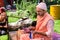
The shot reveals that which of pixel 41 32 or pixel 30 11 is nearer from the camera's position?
pixel 41 32

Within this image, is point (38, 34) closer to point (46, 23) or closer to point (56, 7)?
point (46, 23)

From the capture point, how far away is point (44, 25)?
3.65 m

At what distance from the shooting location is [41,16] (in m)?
3.71

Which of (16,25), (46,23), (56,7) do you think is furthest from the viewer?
(56,7)

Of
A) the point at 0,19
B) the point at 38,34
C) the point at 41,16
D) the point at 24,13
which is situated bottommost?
the point at 24,13

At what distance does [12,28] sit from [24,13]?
3587mm

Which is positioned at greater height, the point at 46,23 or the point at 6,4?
the point at 46,23

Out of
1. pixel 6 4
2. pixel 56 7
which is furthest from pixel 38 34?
pixel 6 4

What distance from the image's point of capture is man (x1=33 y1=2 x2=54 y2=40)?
140 inches

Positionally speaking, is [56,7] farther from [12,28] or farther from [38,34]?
[38,34]

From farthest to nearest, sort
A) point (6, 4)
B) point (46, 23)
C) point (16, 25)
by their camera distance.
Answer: point (6, 4) < point (16, 25) < point (46, 23)

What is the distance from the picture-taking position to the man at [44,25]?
3.56m

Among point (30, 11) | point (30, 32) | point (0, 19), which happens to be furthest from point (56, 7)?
point (30, 32)

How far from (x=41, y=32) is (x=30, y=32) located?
0.79 feet
